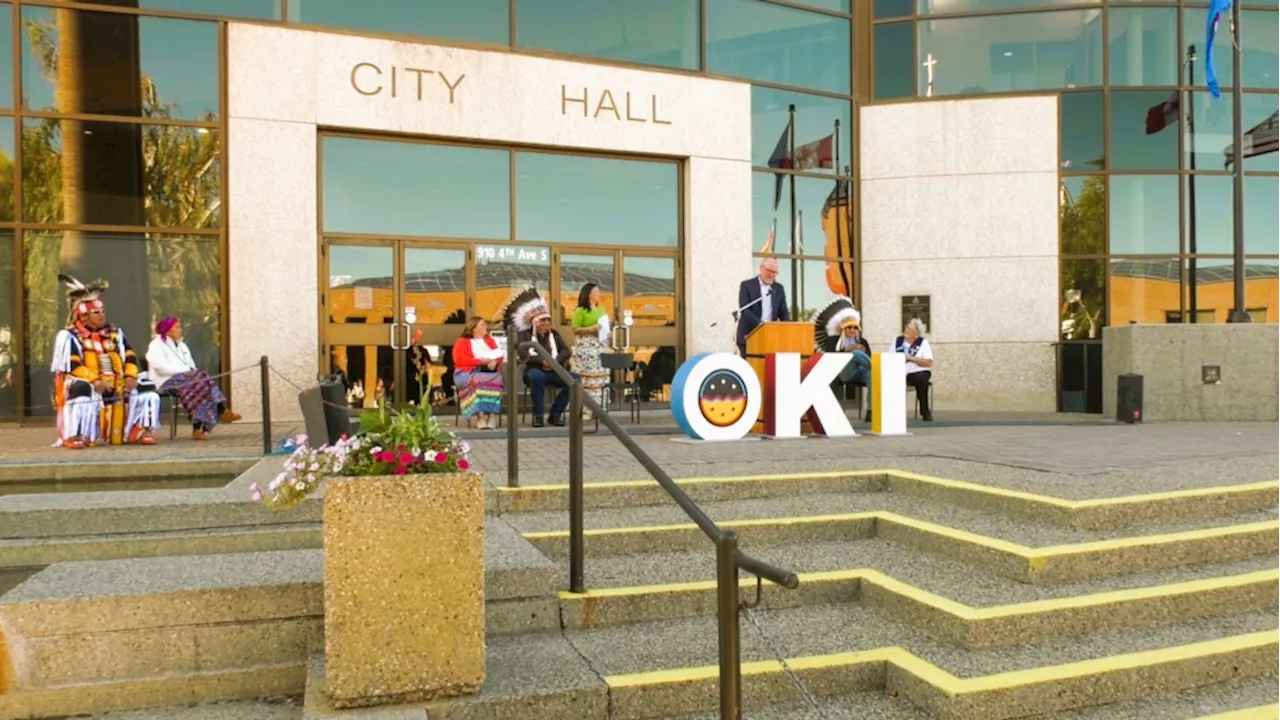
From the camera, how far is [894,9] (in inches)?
659

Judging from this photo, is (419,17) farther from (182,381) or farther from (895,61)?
(895,61)

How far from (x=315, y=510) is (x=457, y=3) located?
32.4 ft

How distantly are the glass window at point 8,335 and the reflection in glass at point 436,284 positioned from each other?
4.73 meters

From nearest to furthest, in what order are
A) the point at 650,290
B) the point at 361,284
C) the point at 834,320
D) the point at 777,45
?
the point at 834,320, the point at 361,284, the point at 650,290, the point at 777,45

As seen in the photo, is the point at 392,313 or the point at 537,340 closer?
the point at 537,340

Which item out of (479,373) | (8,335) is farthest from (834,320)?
(8,335)

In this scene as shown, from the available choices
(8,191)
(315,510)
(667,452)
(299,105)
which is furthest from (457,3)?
(315,510)

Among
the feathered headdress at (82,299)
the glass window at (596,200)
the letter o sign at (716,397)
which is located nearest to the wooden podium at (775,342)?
the letter o sign at (716,397)

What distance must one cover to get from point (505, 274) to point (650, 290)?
2316 mm

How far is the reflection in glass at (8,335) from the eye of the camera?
11.4 metres

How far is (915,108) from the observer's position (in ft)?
53.9

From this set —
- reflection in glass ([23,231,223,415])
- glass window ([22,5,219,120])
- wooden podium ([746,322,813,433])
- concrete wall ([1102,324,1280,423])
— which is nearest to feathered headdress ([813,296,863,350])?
wooden podium ([746,322,813,433])

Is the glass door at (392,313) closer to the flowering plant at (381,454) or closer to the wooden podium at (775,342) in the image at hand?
the wooden podium at (775,342)

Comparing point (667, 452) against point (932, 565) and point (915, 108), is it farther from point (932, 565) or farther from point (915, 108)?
point (915, 108)
